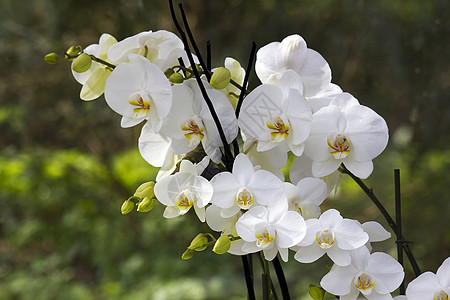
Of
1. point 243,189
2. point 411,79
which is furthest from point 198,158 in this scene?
point 411,79

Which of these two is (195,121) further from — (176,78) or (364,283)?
(364,283)

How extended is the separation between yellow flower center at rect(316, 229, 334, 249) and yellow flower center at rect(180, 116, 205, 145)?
0.09 meters

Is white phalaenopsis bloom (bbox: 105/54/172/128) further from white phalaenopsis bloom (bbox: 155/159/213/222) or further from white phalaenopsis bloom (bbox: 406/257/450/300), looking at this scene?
white phalaenopsis bloom (bbox: 406/257/450/300)

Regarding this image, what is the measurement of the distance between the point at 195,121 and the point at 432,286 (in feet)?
0.52

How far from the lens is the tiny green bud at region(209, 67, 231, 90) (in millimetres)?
269

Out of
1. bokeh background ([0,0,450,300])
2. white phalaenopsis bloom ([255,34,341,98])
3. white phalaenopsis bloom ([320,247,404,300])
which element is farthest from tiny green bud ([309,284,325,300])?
bokeh background ([0,0,450,300])

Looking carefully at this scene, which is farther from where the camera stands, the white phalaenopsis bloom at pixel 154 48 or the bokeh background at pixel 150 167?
the bokeh background at pixel 150 167

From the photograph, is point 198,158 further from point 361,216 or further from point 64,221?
point 64,221

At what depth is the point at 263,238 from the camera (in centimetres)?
27

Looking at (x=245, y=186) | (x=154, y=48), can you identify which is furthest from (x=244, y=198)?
(x=154, y=48)

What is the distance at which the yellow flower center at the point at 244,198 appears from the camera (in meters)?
0.27

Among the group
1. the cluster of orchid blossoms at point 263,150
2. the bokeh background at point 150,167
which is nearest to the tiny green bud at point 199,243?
the cluster of orchid blossoms at point 263,150

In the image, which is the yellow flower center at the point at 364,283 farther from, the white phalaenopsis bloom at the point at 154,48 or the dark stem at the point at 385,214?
the white phalaenopsis bloom at the point at 154,48

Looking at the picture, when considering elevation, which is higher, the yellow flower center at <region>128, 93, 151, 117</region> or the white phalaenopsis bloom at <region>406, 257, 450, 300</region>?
the yellow flower center at <region>128, 93, 151, 117</region>
